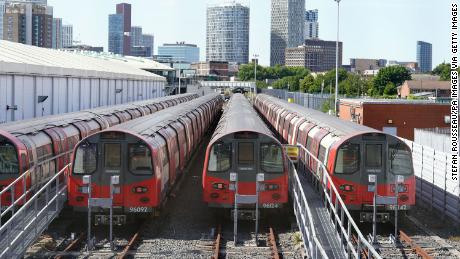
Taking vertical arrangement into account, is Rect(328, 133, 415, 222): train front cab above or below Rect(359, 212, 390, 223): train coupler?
above

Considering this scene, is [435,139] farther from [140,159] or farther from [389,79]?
[389,79]

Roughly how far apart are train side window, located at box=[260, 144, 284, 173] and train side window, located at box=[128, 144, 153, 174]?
307 cm

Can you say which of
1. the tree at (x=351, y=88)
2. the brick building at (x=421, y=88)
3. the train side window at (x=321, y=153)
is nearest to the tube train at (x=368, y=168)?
the train side window at (x=321, y=153)

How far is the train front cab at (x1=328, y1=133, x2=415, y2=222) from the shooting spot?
18.4 metres

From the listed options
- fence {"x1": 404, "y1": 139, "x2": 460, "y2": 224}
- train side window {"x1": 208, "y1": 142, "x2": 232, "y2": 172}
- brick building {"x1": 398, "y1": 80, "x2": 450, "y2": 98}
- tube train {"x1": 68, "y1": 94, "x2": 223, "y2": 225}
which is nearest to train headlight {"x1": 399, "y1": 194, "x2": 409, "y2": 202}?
fence {"x1": 404, "y1": 139, "x2": 460, "y2": 224}

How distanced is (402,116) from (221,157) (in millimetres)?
26490

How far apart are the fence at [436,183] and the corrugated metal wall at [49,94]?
16651 millimetres

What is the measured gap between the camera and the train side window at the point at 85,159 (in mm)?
17797

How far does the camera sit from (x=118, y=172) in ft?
58.8

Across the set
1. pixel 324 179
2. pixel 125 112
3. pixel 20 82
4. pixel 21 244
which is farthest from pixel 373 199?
pixel 20 82

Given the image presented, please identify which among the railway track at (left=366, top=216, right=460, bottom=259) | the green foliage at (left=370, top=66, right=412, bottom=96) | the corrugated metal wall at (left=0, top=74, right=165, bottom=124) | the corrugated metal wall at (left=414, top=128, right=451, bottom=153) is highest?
the green foliage at (left=370, top=66, right=412, bottom=96)

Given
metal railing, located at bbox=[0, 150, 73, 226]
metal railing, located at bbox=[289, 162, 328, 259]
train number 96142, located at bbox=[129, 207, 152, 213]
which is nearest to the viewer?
metal railing, located at bbox=[289, 162, 328, 259]

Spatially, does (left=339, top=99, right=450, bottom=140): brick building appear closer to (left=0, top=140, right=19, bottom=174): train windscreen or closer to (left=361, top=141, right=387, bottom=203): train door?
(left=361, top=141, right=387, bottom=203): train door

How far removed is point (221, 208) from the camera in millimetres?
19141
